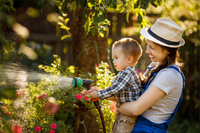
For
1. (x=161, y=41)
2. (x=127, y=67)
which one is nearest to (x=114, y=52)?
(x=127, y=67)

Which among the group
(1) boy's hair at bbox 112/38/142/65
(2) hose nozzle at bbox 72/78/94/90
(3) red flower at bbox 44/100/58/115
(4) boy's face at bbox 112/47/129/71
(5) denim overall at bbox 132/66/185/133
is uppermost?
(1) boy's hair at bbox 112/38/142/65

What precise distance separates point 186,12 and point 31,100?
3.77 metres

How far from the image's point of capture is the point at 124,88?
164cm

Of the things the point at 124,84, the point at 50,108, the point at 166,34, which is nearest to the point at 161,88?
the point at 124,84

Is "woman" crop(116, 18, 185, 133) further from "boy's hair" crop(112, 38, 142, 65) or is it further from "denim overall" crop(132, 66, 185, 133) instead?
"boy's hair" crop(112, 38, 142, 65)

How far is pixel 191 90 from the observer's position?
14.9 feet

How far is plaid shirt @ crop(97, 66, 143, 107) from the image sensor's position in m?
1.62

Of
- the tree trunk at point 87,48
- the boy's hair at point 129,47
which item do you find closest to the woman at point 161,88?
the boy's hair at point 129,47

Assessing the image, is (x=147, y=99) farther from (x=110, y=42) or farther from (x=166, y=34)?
(x=110, y=42)

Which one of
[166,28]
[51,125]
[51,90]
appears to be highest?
[166,28]

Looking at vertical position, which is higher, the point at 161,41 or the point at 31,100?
the point at 161,41

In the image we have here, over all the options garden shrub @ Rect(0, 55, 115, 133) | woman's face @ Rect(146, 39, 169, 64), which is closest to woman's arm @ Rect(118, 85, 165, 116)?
woman's face @ Rect(146, 39, 169, 64)

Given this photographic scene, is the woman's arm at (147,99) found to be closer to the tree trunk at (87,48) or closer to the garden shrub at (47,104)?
the garden shrub at (47,104)

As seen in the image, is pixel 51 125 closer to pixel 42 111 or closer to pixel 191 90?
pixel 42 111
